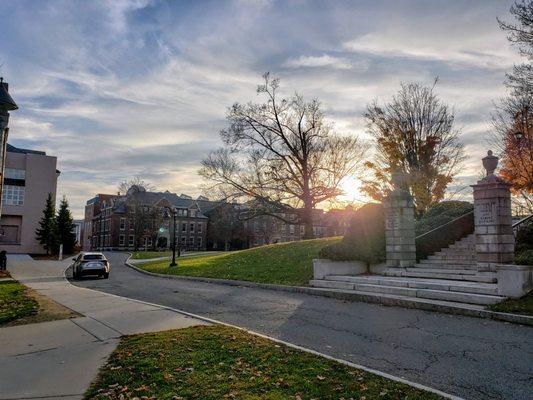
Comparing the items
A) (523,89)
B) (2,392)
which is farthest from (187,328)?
(523,89)

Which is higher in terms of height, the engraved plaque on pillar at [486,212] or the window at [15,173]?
the window at [15,173]

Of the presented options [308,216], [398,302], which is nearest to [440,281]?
[398,302]

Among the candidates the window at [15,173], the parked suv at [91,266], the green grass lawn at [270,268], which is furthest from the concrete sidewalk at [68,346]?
the window at [15,173]

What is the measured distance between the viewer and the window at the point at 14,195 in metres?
55.5

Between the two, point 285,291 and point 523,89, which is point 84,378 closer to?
point 285,291

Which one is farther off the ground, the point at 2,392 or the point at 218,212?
the point at 218,212

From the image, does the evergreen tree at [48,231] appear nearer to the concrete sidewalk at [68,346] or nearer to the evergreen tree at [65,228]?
the evergreen tree at [65,228]

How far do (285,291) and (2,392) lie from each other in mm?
10868

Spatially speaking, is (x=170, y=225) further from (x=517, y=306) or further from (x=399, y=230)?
(x=517, y=306)

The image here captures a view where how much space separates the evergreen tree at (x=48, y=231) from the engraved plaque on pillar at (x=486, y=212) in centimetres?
5016

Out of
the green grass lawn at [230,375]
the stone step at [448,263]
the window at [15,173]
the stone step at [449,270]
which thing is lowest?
the green grass lawn at [230,375]

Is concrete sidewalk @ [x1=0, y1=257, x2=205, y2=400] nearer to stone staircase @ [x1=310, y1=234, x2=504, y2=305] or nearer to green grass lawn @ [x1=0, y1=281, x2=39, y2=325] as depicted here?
green grass lawn @ [x1=0, y1=281, x2=39, y2=325]

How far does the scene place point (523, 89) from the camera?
20.5 m

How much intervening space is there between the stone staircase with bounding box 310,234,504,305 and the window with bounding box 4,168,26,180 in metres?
53.7
